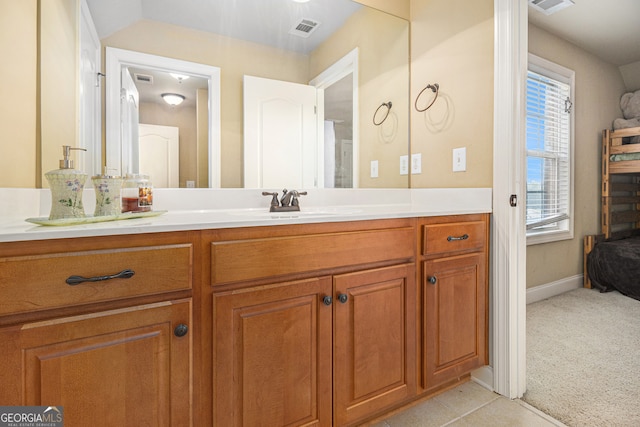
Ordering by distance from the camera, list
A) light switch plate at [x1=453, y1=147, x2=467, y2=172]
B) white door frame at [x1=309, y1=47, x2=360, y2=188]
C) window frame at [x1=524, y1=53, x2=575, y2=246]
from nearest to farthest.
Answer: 1. light switch plate at [x1=453, y1=147, x2=467, y2=172]
2. white door frame at [x1=309, y1=47, x2=360, y2=188]
3. window frame at [x1=524, y1=53, x2=575, y2=246]

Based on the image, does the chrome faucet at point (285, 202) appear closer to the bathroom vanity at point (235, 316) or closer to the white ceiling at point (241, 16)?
the bathroom vanity at point (235, 316)

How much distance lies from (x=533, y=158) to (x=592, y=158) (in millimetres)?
1010

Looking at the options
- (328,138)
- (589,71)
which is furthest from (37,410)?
(589,71)

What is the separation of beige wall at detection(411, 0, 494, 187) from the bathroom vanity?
405mm

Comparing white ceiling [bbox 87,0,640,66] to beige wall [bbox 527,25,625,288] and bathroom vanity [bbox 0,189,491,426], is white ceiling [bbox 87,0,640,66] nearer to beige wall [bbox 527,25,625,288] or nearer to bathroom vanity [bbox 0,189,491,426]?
beige wall [bbox 527,25,625,288]

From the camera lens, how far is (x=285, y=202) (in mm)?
1566

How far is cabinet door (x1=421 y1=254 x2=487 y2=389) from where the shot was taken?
1.37 metres

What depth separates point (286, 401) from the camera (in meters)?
1.04

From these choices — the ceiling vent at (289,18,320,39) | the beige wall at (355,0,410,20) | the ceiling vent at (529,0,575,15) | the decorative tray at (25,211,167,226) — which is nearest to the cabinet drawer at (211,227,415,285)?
the decorative tray at (25,211,167,226)

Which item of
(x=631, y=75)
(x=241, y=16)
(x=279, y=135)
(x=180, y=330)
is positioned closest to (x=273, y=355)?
(x=180, y=330)

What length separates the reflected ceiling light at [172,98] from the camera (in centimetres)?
140

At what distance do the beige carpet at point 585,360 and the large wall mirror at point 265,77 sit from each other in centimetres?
130

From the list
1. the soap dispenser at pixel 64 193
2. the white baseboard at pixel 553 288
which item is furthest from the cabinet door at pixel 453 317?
the white baseboard at pixel 553 288

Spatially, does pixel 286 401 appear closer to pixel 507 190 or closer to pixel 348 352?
pixel 348 352
